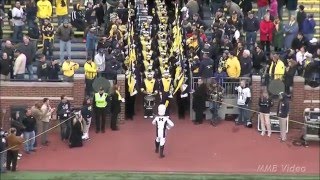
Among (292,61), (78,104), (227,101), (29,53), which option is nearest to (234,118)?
(227,101)

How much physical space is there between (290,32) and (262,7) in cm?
220

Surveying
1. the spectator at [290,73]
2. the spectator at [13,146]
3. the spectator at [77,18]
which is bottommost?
the spectator at [13,146]

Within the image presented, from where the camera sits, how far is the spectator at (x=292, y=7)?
31.6 meters

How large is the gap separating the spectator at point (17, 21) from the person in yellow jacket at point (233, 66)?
6.81m

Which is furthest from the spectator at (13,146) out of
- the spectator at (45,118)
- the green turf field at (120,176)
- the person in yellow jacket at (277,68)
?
the person in yellow jacket at (277,68)

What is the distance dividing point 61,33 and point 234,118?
19.2 feet

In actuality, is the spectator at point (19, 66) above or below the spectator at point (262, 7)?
below

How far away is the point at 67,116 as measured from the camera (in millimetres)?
25828

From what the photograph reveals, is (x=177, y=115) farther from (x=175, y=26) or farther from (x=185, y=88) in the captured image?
(x=175, y=26)

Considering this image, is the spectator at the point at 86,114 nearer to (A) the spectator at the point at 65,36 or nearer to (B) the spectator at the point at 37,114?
(B) the spectator at the point at 37,114

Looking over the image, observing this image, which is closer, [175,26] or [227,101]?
[227,101]

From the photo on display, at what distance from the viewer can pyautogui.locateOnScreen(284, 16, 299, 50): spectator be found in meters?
29.3

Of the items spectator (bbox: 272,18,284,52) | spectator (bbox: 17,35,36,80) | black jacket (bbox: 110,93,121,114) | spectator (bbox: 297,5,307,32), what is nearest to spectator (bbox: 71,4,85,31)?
spectator (bbox: 17,35,36,80)

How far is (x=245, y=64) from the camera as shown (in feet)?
90.2
